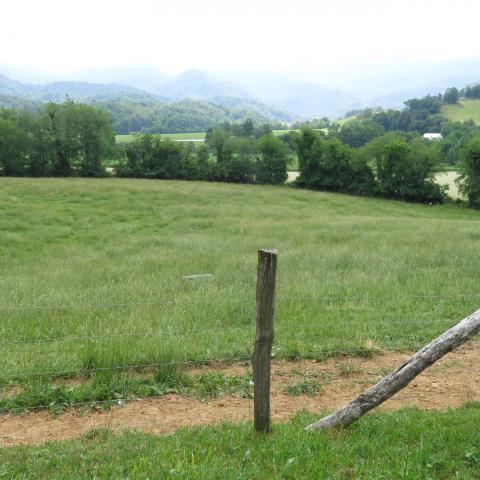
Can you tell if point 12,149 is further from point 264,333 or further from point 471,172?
point 264,333

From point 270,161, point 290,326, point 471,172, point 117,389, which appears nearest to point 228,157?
point 270,161

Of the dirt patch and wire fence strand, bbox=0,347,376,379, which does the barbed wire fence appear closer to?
wire fence strand, bbox=0,347,376,379

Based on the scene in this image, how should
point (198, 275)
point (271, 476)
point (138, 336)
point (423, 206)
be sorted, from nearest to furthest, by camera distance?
point (271, 476), point (138, 336), point (198, 275), point (423, 206)

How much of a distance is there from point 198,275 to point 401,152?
6030 centimetres

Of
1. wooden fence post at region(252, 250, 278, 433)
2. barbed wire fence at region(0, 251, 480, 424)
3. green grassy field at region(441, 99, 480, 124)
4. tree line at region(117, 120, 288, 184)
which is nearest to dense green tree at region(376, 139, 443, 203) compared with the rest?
tree line at region(117, 120, 288, 184)

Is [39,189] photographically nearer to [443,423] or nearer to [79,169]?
[79,169]

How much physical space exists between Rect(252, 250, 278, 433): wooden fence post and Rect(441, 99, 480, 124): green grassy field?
185 metres

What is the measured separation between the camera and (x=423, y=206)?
206 feet

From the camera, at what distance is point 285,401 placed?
7434 mm

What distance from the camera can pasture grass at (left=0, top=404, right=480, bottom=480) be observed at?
4.92 metres

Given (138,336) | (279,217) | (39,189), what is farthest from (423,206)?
(138,336)

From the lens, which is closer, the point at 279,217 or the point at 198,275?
the point at 198,275

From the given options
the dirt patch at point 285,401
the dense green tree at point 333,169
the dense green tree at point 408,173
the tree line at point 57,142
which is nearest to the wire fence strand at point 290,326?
the dirt patch at point 285,401

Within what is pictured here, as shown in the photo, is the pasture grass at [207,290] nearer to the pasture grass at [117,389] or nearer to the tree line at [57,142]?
the pasture grass at [117,389]
